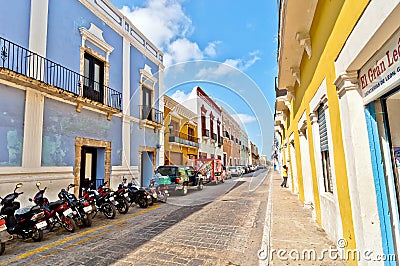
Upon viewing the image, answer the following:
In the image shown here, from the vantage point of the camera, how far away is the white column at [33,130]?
Answer: 7.25 m

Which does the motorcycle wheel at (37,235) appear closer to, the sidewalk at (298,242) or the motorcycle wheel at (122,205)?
the motorcycle wheel at (122,205)

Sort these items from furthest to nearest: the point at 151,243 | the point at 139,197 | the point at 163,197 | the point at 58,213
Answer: the point at 163,197, the point at 139,197, the point at 58,213, the point at 151,243

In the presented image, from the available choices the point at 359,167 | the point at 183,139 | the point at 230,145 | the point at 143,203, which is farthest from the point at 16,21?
the point at 230,145

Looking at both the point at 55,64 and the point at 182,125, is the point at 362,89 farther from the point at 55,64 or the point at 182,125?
the point at 182,125

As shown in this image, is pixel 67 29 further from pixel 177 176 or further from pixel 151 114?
pixel 177 176

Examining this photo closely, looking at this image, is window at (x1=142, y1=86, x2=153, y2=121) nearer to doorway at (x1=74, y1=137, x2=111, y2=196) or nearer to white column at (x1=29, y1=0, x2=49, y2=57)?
doorway at (x1=74, y1=137, x2=111, y2=196)

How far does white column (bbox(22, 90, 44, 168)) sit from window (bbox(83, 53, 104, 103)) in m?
2.38

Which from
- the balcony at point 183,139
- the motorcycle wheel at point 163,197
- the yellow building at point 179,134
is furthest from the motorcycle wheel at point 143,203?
the balcony at point 183,139

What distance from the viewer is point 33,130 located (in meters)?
7.52

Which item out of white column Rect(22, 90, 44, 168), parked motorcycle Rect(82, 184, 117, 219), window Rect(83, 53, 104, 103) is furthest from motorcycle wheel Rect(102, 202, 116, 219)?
window Rect(83, 53, 104, 103)

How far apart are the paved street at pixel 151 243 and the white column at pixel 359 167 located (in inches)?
75.0

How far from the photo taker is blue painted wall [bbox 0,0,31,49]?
22.5 feet

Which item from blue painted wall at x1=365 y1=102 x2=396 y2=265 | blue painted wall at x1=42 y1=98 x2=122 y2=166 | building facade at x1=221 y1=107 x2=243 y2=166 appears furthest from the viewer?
building facade at x1=221 y1=107 x2=243 y2=166

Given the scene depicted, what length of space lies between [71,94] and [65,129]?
1.30 meters
